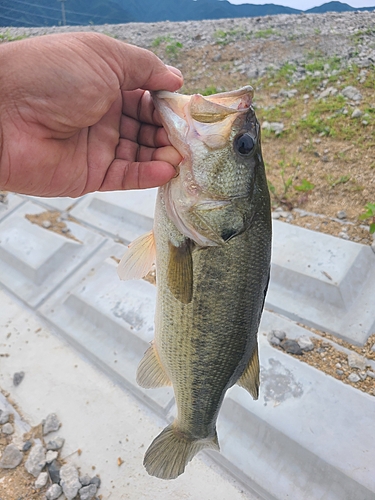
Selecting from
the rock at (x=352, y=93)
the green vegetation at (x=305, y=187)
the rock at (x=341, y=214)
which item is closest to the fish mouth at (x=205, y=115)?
the rock at (x=341, y=214)

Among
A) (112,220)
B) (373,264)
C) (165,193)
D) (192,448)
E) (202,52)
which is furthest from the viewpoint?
(202,52)

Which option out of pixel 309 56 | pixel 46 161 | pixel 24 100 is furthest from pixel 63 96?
pixel 309 56

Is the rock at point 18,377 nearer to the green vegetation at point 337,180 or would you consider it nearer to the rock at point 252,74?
the green vegetation at point 337,180

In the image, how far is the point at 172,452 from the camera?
1.87 m

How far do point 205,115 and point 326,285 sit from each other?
2019 millimetres

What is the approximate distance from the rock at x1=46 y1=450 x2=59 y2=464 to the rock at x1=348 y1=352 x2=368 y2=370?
194 cm

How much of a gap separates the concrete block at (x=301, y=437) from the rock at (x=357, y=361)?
0.76ft

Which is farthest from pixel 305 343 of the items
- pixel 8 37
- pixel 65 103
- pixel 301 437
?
pixel 8 37

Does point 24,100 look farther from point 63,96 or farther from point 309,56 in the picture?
point 309,56

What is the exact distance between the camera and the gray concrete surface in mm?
2365

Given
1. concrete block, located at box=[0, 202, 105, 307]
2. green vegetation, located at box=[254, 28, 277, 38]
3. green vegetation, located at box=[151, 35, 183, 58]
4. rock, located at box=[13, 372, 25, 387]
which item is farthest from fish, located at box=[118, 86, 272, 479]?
green vegetation, located at box=[254, 28, 277, 38]

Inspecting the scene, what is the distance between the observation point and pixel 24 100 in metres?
1.62

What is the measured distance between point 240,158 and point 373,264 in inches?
85.3

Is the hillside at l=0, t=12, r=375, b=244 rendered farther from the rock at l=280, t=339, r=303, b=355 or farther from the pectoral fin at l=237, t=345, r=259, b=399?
the pectoral fin at l=237, t=345, r=259, b=399
